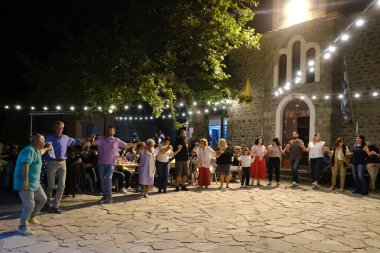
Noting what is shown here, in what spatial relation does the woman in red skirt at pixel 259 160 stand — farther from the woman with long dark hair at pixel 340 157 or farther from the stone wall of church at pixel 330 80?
the stone wall of church at pixel 330 80

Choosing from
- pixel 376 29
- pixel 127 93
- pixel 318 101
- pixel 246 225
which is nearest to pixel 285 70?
pixel 318 101

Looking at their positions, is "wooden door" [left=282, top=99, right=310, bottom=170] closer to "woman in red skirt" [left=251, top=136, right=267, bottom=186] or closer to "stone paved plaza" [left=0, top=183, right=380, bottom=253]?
"woman in red skirt" [left=251, top=136, right=267, bottom=186]

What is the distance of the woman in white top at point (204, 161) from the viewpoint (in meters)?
10.2

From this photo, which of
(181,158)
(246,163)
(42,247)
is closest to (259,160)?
(246,163)

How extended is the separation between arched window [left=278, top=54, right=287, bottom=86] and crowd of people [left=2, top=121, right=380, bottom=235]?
558cm

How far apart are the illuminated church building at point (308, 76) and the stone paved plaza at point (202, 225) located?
19.6 ft

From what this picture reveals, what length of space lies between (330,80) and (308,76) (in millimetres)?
1263

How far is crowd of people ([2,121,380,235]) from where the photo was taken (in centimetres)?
516

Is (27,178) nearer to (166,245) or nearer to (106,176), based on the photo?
(166,245)

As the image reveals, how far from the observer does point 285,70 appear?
16.1 meters

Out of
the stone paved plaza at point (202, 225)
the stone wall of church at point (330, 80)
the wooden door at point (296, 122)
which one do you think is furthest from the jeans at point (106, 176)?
the wooden door at point (296, 122)

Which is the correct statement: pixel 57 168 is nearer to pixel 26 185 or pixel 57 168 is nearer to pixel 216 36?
pixel 26 185

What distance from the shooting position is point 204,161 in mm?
10203

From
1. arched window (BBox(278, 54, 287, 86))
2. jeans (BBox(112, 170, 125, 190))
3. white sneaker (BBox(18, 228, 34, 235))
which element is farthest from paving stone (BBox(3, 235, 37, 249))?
arched window (BBox(278, 54, 287, 86))
